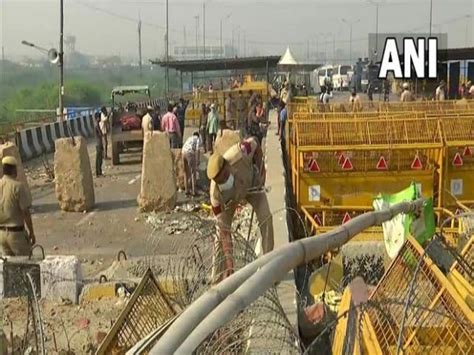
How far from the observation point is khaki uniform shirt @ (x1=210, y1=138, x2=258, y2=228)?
7574 mm

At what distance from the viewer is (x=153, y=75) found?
104 m

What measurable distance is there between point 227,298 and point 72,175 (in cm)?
1222

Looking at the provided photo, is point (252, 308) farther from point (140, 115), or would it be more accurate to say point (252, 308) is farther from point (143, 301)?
point (140, 115)

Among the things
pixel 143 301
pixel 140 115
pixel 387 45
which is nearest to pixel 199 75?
pixel 387 45

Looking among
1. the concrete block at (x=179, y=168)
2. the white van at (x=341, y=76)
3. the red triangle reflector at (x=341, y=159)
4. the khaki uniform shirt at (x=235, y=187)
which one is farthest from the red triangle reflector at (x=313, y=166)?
the white van at (x=341, y=76)

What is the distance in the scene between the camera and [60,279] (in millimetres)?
7918

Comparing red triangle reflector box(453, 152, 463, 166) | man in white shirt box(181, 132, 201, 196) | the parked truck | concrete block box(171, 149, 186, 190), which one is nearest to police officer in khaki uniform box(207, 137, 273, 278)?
red triangle reflector box(453, 152, 463, 166)

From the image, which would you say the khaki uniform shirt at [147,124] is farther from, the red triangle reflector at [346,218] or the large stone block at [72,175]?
the red triangle reflector at [346,218]

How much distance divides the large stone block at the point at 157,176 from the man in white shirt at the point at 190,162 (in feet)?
4.98

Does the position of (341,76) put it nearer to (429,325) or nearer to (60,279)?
(60,279)

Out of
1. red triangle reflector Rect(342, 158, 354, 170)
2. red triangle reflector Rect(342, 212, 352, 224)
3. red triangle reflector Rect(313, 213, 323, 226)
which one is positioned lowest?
red triangle reflector Rect(313, 213, 323, 226)

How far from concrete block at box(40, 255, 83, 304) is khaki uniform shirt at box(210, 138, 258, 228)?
1613 mm

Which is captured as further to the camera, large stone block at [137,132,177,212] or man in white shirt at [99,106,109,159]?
man in white shirt at [99,106,109,159]

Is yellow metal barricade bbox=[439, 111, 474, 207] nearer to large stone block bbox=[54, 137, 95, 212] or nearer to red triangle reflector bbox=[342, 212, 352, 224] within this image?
red triangle reflector bbox=[342, 212, 352, 224]
